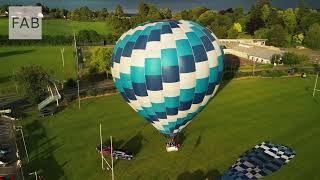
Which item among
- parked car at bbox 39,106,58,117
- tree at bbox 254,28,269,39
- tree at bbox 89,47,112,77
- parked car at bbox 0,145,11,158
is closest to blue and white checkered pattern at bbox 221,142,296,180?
parked car at bbox 0,145,11,158

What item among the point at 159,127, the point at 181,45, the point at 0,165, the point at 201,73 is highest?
the point at 181,45

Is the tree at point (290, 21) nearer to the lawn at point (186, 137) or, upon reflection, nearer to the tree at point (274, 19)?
the tree at point (274, 19)

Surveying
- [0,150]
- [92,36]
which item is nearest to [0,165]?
[0,150]

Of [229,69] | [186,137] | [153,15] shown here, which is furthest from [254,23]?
[186,137]

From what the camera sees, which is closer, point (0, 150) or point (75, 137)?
point (0, 150)

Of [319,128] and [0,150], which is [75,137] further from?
[319,128]

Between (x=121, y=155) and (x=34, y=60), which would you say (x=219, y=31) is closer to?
(x=34, y=60)

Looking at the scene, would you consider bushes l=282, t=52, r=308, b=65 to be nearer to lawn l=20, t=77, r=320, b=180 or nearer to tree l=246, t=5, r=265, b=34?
lawn l=20, t=77, r=320, b=180
